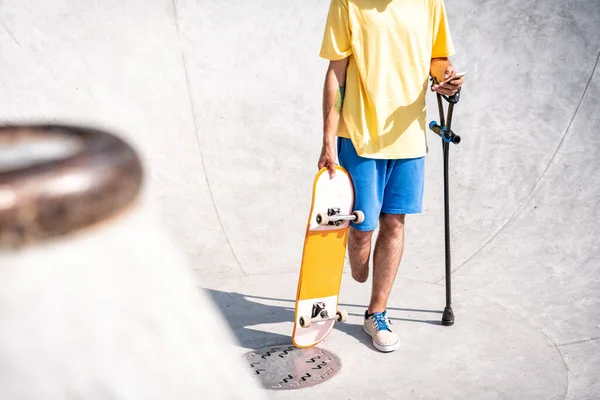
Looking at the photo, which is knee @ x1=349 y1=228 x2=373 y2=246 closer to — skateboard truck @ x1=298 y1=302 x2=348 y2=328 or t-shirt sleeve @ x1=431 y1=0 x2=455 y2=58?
skateboard truck @ x1=298 y1=302 x2=348 y2=328

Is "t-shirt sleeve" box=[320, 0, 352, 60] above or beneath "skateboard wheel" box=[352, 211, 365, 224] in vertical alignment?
above

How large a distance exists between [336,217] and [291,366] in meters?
0.73

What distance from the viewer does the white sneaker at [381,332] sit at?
3553mm

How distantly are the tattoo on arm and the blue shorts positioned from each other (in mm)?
163

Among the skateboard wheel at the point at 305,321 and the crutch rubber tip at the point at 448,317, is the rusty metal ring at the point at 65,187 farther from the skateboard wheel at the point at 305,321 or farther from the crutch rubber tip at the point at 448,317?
the crutch rubber tip at the point at 448,317

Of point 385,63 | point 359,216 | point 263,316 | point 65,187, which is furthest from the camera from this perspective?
point 263,316

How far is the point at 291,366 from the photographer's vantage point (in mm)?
3412

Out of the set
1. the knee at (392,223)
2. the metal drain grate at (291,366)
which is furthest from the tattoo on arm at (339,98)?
the metal drain grate at (291,366)

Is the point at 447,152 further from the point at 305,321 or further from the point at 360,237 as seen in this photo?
the point at 305,321

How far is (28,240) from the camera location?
313mm

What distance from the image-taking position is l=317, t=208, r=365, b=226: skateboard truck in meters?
3.32

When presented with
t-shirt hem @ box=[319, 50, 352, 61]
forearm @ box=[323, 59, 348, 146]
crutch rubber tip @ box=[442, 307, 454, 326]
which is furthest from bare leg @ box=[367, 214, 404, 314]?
t-shirt hem @ box=[319, 50, 352, 61]

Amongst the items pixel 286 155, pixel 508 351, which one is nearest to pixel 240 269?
pixel 286 155

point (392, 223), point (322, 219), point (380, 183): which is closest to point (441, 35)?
point (380, 183)
